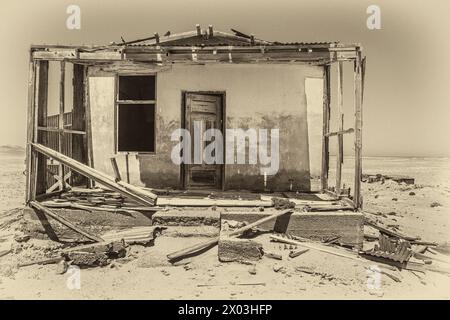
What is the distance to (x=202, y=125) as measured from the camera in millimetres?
9836

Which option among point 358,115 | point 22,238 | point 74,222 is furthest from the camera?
point 74,222

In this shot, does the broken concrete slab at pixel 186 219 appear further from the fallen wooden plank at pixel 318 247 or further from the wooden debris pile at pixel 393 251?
the wooden debris pile at pixel 393 251

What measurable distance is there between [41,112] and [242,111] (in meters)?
4.63

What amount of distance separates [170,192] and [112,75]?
3397 mm

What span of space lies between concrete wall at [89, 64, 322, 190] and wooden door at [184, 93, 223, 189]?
0.24 m

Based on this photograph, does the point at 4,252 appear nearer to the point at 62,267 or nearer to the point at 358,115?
the point at 62,267

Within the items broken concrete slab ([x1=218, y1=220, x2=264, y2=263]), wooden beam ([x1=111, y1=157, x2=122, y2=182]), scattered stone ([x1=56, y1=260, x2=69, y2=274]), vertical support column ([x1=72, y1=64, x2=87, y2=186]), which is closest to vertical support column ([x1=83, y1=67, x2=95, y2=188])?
vertical support column ([x1=72, y1=64, x2=87, y2=186])

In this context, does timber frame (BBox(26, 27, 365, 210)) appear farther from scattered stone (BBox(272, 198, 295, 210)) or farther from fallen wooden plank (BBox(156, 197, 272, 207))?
fallen wooden plank (BBox(156, 197, 272, 207))

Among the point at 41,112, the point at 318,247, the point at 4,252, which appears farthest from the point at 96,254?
the point at 318,247

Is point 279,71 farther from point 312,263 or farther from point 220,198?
point 312,263

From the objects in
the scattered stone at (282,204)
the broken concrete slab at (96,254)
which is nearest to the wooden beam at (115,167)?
the broken concrete slab at (96,254)

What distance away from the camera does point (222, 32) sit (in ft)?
33.0

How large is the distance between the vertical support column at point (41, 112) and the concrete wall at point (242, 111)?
2.15 m

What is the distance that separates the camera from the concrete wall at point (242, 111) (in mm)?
9586
